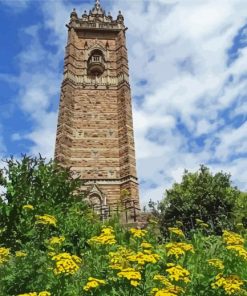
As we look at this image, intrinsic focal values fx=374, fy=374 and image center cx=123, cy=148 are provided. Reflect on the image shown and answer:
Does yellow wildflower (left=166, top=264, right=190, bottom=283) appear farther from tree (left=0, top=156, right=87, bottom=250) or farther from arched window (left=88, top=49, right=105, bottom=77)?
arched window (left=88, top=49, right=105, bottom=77)

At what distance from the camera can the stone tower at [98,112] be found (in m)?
28.3

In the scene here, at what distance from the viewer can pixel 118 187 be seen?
92.3ft

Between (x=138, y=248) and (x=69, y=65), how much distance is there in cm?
2836

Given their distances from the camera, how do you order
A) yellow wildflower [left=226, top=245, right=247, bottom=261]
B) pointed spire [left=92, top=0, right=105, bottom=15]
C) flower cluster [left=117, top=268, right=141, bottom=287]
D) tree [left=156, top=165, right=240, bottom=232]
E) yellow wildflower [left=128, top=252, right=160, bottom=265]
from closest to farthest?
flower cluster [left=117, top=268, right=141, bottom=287]
yellow wildflower [left=128, top=252, right=160, bottom=265]
yellow wildflower [left=226, top=245, right=247, bottom=261]
tree [left=156, top=165, right=240, bottom=232]
pointed spire [left=92, top=0, right=105, bottom=15]

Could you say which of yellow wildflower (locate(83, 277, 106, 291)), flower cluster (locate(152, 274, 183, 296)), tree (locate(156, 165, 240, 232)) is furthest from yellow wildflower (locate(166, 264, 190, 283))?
tree (locate(156, 165, 240, 232))

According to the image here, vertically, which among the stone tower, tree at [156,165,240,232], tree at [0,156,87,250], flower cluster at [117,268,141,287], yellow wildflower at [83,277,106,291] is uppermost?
the stone tower

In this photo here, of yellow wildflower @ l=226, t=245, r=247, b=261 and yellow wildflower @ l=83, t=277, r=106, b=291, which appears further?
yellow wildflower @ l=226, t=245, r=247, b=261

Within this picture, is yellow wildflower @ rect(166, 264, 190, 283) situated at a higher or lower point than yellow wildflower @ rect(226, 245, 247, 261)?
lower

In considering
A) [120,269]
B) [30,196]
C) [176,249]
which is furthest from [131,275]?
[30,196]

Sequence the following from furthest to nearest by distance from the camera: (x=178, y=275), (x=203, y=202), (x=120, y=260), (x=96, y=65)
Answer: (x=96, y=65)
(x=203, y=202)
(x=120, y=260)
(x=178, y=275)

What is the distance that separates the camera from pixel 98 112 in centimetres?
3164

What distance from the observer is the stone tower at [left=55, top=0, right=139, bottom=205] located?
28.3m

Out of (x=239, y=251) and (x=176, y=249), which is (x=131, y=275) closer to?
(x=176, y=249)

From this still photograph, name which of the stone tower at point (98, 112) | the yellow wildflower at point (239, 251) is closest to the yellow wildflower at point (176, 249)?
the yellow wildflower at point (239, 251)
